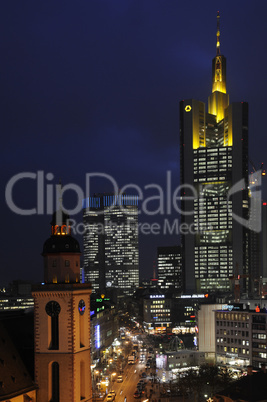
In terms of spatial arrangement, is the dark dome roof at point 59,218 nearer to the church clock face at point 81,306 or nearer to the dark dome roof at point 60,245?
the dark dome roof at point 60,245

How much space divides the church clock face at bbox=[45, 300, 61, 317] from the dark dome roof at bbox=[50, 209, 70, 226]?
723 centimetres

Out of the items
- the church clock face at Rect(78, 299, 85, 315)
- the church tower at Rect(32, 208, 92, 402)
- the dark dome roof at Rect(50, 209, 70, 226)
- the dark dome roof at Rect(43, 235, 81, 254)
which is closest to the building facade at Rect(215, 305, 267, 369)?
the church clock face at Rect(78, 299, 85, 315)

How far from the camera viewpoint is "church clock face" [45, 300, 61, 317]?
47.8 meters

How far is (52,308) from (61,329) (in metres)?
1.99

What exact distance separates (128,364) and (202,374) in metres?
35.6

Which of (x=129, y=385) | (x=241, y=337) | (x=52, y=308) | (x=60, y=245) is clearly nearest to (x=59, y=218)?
(x=60, y=245)

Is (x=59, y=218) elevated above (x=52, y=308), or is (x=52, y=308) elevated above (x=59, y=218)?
(x=59, y=218)

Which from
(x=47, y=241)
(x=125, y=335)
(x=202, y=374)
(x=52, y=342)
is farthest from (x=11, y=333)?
(x=125, y=335)

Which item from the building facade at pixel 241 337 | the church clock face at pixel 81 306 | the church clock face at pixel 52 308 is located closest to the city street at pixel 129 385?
the building facade at pixel 241 337

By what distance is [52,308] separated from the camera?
157ft

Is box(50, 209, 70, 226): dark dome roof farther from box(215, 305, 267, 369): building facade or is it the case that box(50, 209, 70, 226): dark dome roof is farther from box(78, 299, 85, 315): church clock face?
box(215, 305, 267, 369): building facade

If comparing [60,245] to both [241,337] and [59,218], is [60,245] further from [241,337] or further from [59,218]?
[241,337]

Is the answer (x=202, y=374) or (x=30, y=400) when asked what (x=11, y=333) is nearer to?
(x=30, y=400)

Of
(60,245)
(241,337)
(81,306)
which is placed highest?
(60,245)
